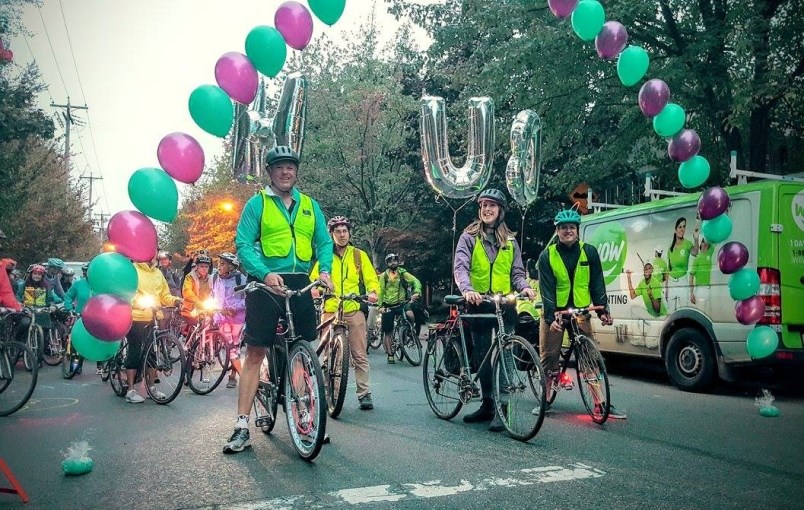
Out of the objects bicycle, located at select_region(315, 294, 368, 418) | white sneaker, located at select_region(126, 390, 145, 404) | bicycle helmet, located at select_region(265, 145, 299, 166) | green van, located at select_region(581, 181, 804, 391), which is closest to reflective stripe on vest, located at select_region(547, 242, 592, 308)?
bicycle, located at select_region(315, 294, 368, 418)

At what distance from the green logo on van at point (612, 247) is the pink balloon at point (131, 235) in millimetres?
6524

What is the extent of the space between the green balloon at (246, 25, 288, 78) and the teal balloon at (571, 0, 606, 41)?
12.4 feet

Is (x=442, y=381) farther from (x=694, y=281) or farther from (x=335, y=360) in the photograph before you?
(x=694, y=281)

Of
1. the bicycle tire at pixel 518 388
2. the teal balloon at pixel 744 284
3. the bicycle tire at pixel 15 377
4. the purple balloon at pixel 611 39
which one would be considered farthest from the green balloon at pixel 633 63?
the bicycle tire at pixel 15 377

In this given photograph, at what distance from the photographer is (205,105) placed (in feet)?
22.1

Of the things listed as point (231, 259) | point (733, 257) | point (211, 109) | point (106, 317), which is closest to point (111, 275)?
point (106, 317)

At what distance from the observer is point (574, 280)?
21.1ft

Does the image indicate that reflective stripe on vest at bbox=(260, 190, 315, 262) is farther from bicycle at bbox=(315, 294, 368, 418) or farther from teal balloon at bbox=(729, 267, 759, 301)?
teal balloon at bbox=(729, 267, 759, 301)

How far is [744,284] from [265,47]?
5.85m

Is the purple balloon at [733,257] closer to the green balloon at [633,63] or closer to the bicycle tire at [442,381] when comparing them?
the green balloon at [633,63]

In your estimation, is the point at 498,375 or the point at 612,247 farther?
the point at 612,247

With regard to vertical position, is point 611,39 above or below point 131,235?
above

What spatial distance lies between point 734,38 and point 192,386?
377 inches

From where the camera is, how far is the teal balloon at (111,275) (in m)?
5.57
